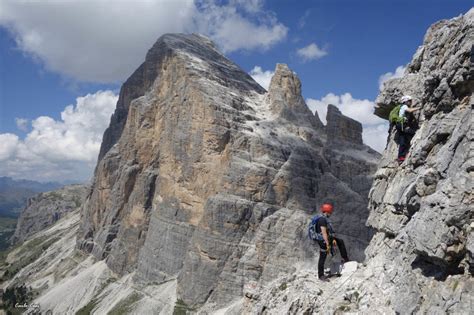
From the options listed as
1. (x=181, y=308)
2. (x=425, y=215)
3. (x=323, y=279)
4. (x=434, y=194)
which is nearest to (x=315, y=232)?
(x=323, y=279)

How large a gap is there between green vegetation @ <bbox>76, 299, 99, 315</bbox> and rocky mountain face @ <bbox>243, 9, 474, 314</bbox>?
13179 cm

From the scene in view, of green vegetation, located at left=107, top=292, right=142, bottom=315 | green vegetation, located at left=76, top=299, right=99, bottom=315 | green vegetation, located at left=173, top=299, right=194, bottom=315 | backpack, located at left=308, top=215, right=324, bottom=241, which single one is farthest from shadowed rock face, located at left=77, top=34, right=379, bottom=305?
backpack, located at left=308, top=215, right=324, bottom=241

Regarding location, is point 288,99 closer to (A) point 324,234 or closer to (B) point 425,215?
(A) point 324,234

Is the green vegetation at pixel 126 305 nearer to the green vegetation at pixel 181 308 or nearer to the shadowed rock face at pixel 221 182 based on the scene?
the shadowed rock face at pixel 221 182

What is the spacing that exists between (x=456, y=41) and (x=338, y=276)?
1325cm

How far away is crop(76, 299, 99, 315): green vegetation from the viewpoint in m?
142

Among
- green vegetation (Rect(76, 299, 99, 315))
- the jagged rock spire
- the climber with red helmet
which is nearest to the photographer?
the climber with red helmet

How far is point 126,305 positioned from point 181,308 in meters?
23.0

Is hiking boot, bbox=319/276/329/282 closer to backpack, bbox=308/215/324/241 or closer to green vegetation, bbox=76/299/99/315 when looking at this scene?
backpack, bbox=308/215/324/241

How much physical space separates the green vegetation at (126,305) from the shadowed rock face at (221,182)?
6655 mm

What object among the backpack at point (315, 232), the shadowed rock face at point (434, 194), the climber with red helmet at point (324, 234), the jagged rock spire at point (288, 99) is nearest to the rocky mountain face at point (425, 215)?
the shadowed rock face at point (434, 194)

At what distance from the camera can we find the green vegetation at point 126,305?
133500 millimetres

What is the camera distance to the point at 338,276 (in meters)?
22.7

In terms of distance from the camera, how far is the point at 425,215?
16609 mm
